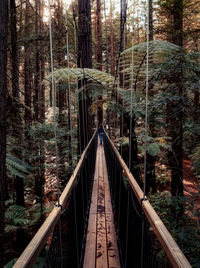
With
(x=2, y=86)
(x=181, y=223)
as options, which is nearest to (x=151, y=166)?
(x=181, y=223)

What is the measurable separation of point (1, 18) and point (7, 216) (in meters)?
3.27

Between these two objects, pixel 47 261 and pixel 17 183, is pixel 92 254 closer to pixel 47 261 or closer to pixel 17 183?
pixel 47 261

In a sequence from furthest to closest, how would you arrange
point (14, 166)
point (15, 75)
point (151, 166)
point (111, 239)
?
1. point (151, 166)
2. point (15, 75)
3. point (14, 166)
4. point (111, 239)

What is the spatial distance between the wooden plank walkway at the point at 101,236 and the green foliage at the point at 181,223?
0.77m

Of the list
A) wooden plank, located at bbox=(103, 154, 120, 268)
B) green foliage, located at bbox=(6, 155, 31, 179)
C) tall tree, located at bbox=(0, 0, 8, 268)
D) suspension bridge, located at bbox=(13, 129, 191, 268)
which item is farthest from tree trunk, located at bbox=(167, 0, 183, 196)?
tall tree, located at bbox=(0, 0, 8, 268)

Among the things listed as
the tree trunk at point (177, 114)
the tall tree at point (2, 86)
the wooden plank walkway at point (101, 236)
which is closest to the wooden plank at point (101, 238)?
the wooden plank walkway at point (101, 236)

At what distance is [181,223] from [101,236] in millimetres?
1317

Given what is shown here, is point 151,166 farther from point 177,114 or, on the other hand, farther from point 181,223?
point 177,114

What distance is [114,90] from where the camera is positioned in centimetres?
299

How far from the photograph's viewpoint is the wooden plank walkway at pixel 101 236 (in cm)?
190

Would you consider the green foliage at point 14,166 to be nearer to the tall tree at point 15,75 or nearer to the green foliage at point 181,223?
the tall tree at point 15,75

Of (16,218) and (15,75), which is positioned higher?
(15,75)

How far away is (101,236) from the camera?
7.55ft

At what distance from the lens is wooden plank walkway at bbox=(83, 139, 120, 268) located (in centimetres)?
190
